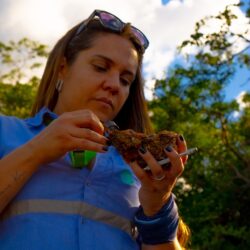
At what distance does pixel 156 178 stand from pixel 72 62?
0.80 m

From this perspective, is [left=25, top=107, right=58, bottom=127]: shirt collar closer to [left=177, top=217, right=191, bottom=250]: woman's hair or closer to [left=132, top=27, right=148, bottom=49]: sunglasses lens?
[left=132, top=27, right=148, bottom=49]: sunglasses lens

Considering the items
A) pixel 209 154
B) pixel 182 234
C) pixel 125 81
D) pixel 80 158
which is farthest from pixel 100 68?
pixel 209 154

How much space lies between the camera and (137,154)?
1.98 m

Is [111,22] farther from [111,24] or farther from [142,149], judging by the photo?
[142,149]

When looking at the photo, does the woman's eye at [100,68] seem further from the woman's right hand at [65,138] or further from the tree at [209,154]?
the tree at [209,154]

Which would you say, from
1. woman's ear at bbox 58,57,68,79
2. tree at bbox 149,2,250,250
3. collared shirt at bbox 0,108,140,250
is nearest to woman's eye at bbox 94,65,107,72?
woman's ear at bbox 58,57,68,79

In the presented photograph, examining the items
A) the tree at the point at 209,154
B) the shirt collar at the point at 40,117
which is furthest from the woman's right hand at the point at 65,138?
the tree at the point at 209,154

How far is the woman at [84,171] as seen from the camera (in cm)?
188

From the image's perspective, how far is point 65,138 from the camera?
1861mm

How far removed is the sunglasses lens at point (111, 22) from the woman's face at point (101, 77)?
0.05 metres

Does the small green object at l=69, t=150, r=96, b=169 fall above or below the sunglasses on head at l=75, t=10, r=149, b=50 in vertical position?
below

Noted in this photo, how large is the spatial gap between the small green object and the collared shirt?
0.03 m

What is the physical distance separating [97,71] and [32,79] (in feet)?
53.6

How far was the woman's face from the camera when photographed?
2295 mm
